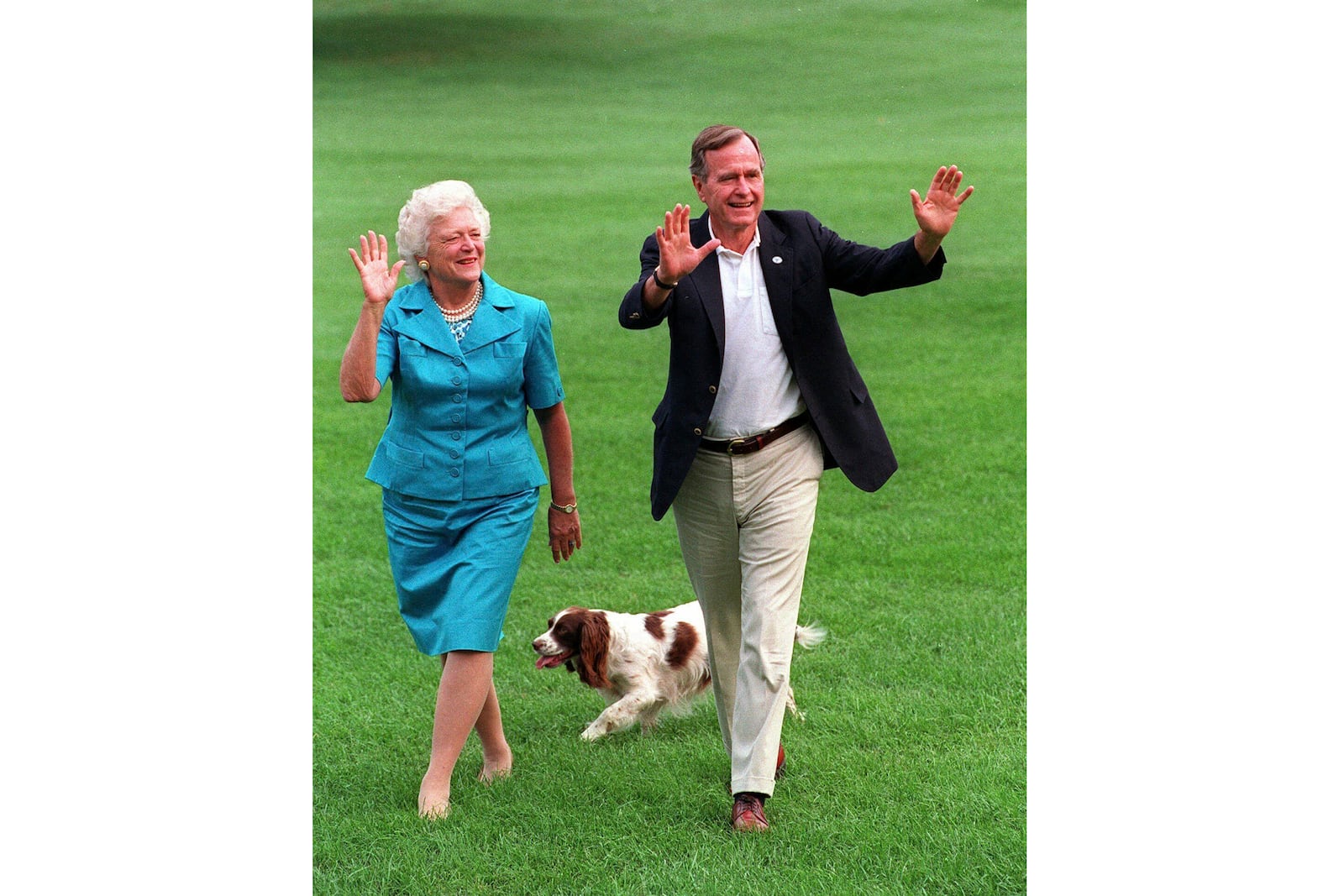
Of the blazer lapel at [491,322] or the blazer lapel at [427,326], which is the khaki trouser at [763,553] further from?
the blazer lapel at [427,326]

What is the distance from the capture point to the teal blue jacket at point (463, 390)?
207 inches

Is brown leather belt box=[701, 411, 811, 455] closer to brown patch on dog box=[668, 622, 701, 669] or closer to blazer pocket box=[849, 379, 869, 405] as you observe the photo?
blazer pocket box=[849, 379, 869, 405]

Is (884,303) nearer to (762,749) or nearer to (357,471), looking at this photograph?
(357,471)

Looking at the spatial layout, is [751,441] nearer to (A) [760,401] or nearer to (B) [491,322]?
(A) [760,401]

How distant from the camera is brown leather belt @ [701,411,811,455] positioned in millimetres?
5145

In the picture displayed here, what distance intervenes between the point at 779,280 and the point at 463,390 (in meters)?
1.12

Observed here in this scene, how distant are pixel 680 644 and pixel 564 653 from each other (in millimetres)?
492

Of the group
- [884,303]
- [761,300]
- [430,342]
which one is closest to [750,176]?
[761,300]

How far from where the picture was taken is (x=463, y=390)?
5.27 meters

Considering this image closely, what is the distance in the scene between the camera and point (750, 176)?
4.99 meters


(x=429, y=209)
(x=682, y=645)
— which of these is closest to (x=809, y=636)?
(x=682, y=645)

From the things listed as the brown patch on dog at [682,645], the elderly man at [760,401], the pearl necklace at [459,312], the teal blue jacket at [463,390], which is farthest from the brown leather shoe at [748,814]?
the pearl necklace at [459,312]

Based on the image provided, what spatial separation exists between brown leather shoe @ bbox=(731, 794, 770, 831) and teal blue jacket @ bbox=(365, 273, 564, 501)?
4.22 feet

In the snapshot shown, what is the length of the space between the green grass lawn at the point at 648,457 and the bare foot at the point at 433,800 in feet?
0.22
